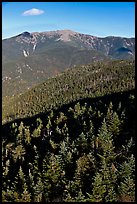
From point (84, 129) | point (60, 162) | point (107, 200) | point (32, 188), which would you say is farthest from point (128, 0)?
point (84, 129)

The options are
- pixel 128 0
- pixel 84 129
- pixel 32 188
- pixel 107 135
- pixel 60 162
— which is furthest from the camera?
pixel 84 129

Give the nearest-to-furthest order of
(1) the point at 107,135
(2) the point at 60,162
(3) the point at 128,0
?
(3) the point at 128,0
(2) the point at 60,162
(1) the point at 107,135

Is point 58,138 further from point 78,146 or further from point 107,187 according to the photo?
point 107,187

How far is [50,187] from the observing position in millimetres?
48188

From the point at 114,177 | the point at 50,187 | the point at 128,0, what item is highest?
the point at 128,0

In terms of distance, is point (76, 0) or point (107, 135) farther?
point (107, 135)

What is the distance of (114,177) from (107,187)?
82.6 inches

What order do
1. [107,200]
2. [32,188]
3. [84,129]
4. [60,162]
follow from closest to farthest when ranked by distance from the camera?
[107,200], [32,188], [60,162], [84,129]

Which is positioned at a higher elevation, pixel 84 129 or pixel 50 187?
pixel 84 129

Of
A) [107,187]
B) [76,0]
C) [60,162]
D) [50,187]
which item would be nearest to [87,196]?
[107,187]

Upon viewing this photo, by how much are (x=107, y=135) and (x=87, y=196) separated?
17.9 m

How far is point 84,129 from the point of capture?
75875mm

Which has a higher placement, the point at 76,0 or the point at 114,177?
the point at 76,0

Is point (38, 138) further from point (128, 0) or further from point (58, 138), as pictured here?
point (128, 0)
